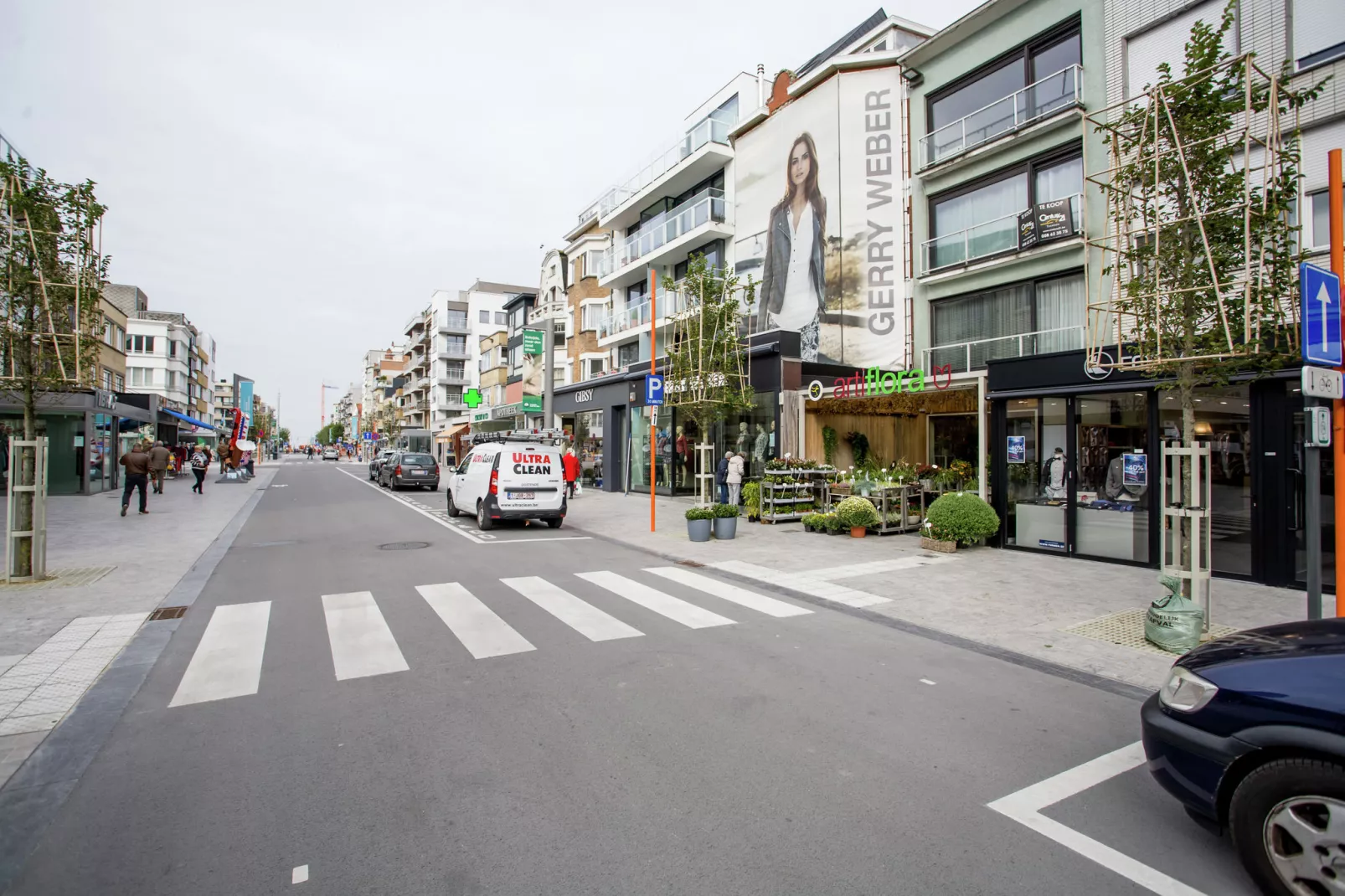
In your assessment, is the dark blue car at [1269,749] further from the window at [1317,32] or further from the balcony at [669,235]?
the balcony at [669,235]

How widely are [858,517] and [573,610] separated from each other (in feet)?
24.9

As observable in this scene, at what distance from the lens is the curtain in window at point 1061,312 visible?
14.6 meters

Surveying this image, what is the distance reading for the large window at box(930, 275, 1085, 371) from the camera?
1482cm

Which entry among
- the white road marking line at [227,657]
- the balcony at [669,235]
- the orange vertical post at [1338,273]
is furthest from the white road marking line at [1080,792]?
the balcony at [669,235]

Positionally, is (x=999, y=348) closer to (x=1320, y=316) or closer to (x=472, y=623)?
(x=1320, y=316)

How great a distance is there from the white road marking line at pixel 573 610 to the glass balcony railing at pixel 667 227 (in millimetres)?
18494

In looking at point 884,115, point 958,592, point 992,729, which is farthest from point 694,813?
point 884,115

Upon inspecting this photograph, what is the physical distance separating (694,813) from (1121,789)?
233cm

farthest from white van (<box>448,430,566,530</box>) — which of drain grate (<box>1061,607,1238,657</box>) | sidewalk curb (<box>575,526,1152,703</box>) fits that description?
drain grate (<box>1061,607,1238,657</box>)

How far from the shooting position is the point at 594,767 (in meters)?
3.73

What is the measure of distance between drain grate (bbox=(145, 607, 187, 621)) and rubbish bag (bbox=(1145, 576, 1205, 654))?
31.8ft

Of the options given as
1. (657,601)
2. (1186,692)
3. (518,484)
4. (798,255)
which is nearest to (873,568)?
(657,601)

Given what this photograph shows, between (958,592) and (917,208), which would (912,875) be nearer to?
(958,592)

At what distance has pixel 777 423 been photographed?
17203 mm
